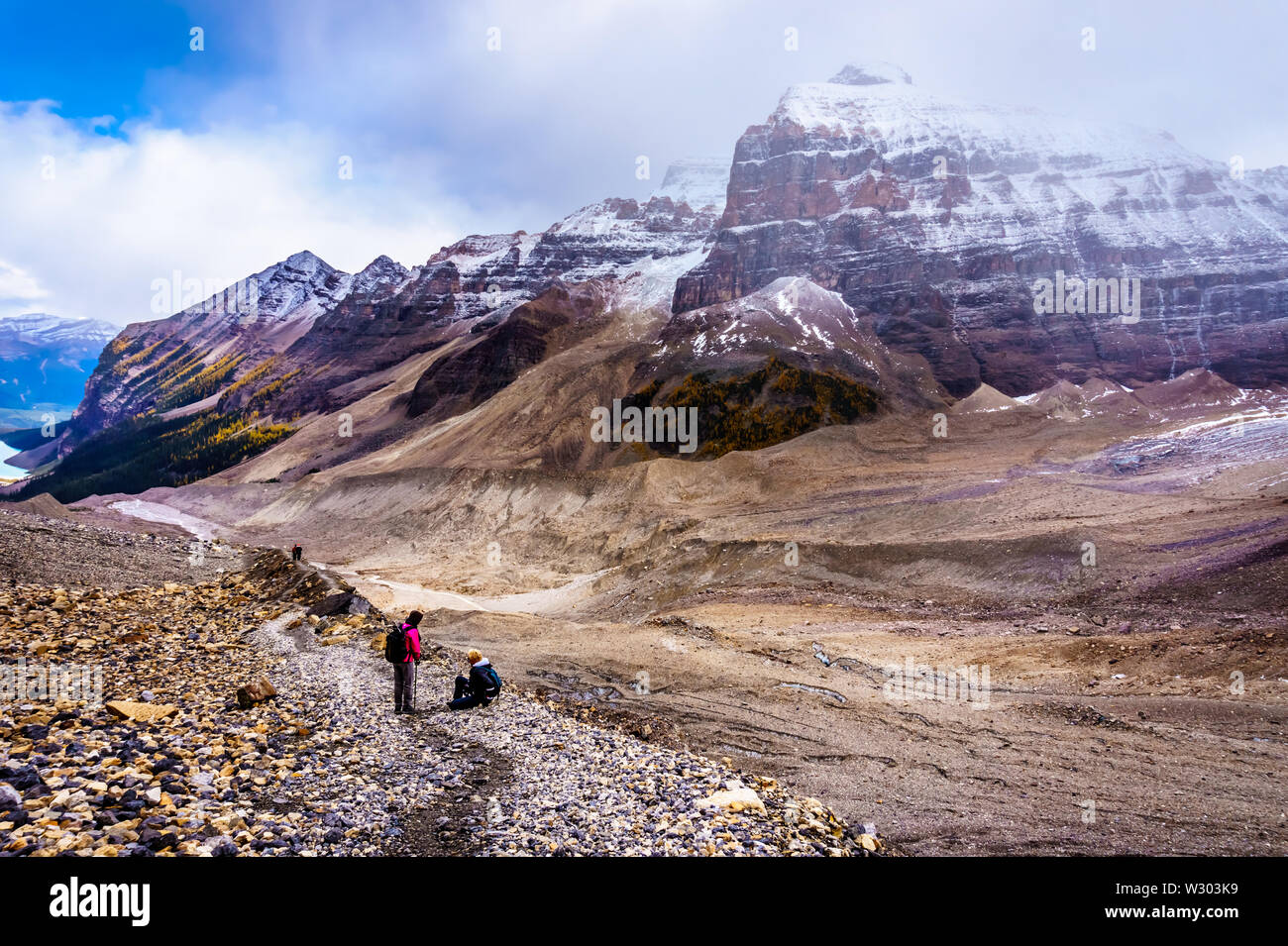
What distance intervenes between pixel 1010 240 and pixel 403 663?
4629 inches

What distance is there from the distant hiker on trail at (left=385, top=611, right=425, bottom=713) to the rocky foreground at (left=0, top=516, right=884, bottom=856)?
0.26 metres

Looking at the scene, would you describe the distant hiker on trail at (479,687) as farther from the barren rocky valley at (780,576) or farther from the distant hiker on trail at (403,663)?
the distant hiker on trail at (403,663)

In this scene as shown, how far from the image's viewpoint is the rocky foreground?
5082 millimetres

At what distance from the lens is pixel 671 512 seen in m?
45.6

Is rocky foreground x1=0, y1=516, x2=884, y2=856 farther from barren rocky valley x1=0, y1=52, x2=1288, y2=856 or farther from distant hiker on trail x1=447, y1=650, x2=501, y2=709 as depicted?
distant hiker on trail x1=447, y1=650, x2=501, y2=709

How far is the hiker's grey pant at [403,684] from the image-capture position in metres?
10.2

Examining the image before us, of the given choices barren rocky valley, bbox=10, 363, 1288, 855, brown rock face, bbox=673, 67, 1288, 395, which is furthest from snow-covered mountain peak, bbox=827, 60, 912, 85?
barren rocky valley, bbox=10, 363, 1288, 855

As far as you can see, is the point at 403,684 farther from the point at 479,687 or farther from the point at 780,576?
the point at 780,576

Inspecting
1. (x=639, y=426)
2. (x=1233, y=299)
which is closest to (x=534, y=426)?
(x=639, y=426)

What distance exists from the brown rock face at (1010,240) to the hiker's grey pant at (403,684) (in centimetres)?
8647

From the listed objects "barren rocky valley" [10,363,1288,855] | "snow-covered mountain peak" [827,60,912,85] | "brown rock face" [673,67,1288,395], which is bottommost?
"barren rocky valley" [10,363,1288,855]

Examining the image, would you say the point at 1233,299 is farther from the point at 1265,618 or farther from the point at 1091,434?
the point at 1265,618

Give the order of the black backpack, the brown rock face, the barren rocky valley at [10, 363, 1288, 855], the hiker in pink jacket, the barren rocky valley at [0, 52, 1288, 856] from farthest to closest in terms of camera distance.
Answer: the brown rock face < the barren rocky valley at [10, 363, 1288, 855] < the hiker in pink jacket < the black backpack < the barren rocky valley at [0, 52, 1288, 856]

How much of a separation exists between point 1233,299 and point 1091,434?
52.4 metres
